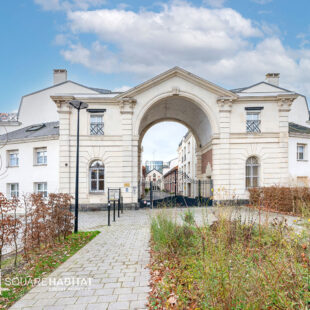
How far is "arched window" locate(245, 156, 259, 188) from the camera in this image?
53.1ft

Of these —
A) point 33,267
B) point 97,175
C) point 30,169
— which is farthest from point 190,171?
point 33,267

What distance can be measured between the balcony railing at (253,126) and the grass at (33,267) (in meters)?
13.7

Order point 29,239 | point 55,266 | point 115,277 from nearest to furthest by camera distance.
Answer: point 115,277
point 55,266
point 29,239

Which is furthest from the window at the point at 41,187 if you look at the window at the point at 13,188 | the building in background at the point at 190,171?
the building in background at the point at 190,171

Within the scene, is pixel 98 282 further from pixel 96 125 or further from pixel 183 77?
pixel 183 77

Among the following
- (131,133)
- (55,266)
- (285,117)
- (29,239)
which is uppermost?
(285,117)

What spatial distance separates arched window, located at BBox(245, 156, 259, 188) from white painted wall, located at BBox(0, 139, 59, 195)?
14180 millimetres

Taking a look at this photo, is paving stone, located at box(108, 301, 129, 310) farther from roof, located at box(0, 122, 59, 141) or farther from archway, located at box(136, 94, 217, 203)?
roof, located at box(0, 122, 59, 141)

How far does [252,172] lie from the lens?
16188 millimetres

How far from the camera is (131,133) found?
15.6m

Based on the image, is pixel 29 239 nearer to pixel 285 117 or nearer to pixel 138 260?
pixel 138 260

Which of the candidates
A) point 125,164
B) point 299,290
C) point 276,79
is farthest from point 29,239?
point 276,79

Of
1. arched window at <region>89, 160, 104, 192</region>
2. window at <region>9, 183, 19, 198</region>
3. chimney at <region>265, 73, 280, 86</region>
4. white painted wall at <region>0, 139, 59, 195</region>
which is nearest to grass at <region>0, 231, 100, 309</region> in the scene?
arched window at <region>89, 160, 104, 192</region>

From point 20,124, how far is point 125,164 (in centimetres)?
1371
